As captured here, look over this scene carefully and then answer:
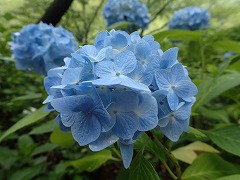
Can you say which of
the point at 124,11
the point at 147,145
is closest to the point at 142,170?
the point at 147,145

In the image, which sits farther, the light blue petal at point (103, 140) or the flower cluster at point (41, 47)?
the flower cluster at point (41, 47)

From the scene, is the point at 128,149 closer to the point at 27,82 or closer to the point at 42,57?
the point at 42,57

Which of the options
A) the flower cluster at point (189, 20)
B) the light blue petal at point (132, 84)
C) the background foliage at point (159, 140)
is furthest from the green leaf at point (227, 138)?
the flower cluster at point (189, 20)

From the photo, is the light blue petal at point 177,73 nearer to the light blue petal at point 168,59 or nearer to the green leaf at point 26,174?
the light blue petal at point 168,59

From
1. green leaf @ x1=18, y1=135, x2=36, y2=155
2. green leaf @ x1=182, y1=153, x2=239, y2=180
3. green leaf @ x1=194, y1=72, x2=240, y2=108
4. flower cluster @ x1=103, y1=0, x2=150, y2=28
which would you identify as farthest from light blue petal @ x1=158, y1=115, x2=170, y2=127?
flower cluster @ x1=103, y1=0, x2=150, y2=28

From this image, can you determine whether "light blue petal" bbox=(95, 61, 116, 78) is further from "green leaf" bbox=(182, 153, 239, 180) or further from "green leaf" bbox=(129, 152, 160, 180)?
"green leaf" bbox=(182, 153, 239, 180)

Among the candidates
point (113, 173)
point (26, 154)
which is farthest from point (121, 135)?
point (113, 173)

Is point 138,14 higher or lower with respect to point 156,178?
lower
